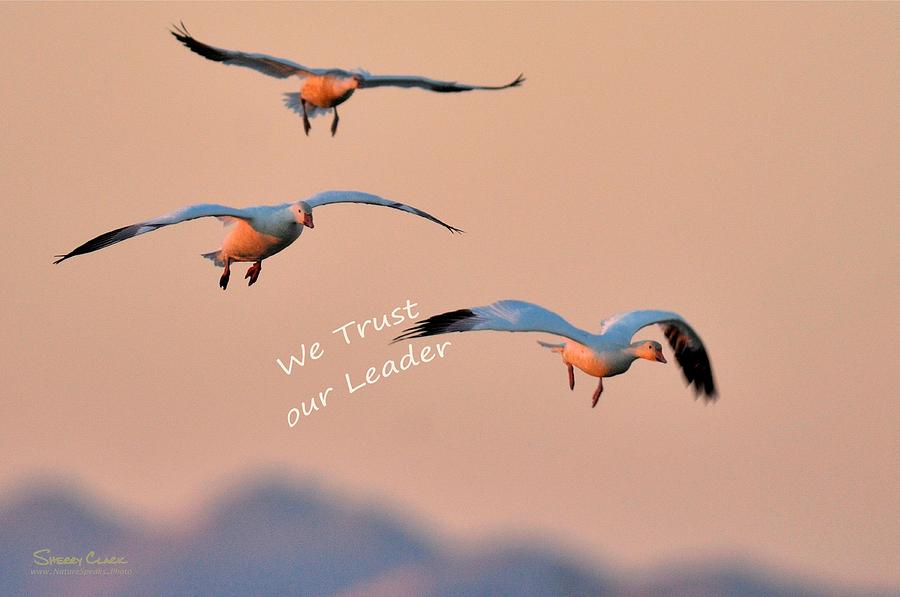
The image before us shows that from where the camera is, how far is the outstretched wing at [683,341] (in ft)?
46.2

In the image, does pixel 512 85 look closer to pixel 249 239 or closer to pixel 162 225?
pixel 249 239

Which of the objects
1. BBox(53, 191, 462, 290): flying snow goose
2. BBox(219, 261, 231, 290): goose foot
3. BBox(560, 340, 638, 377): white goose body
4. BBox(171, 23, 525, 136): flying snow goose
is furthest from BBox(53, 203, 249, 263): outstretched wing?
BBox(560, 340, 638, 377): white goose body

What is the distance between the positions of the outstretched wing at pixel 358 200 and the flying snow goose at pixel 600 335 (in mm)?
2181

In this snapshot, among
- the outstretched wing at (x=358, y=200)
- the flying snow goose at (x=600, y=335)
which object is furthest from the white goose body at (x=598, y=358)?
the outstretched wing at (x=358, y=200)

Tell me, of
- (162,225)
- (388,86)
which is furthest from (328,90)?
(162,225)

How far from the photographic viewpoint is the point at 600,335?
13516mm

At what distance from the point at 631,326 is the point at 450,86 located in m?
3.50

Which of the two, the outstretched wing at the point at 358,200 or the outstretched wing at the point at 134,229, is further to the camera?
the outstretched wing at the point at 358,200

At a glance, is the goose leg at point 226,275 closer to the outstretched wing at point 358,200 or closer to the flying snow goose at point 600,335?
the outstretched wing at point 358,200

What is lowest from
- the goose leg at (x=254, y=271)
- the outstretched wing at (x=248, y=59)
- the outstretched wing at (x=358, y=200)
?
A: the goose leg at (x=254, y=271)

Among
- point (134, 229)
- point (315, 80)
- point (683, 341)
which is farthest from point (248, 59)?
point (683, 341)

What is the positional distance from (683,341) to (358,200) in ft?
11.3

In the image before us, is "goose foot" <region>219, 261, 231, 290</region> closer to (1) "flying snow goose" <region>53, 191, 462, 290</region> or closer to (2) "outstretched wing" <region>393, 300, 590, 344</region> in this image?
(1) "flying snow goose" <region>53, 191, 462, 290</region>

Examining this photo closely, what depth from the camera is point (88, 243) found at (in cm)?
1275
